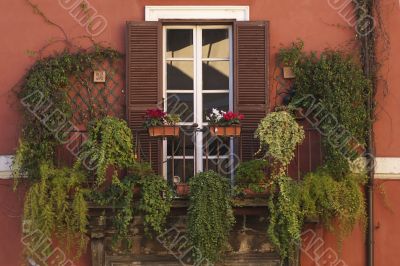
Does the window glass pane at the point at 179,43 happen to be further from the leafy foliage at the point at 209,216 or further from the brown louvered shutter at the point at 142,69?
the leafy foliage at the point at 209,216

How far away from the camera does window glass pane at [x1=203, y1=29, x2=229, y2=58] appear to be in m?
9.68

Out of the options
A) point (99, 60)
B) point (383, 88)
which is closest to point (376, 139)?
point (383, 88)

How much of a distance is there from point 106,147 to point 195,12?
6.10 feet

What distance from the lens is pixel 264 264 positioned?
919cm

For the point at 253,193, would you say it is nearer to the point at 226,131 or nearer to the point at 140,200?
the point at 226,131

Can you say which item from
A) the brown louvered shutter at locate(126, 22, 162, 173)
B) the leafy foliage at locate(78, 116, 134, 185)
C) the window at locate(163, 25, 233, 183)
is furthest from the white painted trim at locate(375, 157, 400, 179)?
the leafy foliage at locate(78, 116, 134, 185)

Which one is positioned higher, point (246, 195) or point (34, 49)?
point (34, 49)

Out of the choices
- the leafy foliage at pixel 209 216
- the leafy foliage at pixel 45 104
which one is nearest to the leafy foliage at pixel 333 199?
the leafy foliage at pixel 209 216

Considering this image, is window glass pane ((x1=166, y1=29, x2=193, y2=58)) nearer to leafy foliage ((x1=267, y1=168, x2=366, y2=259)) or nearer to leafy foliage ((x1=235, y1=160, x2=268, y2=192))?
leafy foliage ((x1=235, y1=160, x2=268, y2=192))

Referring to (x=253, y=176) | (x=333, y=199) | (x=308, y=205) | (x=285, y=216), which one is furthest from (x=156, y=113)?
(x=333, y=199)

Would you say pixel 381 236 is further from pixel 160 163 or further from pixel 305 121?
pixel 160 163

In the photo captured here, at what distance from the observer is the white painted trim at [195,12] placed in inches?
375

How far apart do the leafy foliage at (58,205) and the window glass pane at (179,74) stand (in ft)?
5.09

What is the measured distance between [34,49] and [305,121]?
3025mm
